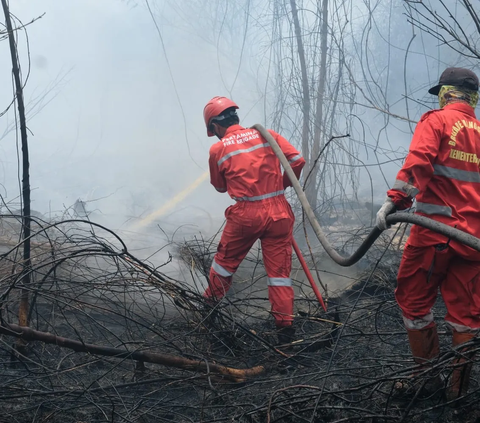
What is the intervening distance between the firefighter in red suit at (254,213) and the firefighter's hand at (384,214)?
137 cm

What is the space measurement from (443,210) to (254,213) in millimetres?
1554

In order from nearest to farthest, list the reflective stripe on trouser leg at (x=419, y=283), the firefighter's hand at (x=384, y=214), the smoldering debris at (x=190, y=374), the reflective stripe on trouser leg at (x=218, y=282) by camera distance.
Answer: the smoldering debris at (x=190, y=374), the firefighter's hand at (x=384, y=214), the reflective stripe on trouser leg at (x=419, y=283), the reflective stripe on trouser leg at (x=218, y=282)

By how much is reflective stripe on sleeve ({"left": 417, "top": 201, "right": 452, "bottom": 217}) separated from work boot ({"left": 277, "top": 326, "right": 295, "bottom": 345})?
4.67ft

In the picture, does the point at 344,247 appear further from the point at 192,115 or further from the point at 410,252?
the point at 192,115

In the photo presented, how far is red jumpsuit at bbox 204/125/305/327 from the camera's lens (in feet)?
12.4

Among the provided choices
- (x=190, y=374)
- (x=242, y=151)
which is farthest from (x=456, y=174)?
(x=190, y=374)

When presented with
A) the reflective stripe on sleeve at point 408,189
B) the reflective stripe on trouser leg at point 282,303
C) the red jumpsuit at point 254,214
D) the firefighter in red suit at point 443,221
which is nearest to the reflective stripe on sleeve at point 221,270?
the red jumpsuit at point 254,214

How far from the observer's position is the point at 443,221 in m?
2.57

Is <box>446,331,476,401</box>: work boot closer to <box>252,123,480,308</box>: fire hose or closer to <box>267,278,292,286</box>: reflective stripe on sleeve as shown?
<box>252,123,480,308</box>: fire hose

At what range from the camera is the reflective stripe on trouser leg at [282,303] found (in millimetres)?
3646

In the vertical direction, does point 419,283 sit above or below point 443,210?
below

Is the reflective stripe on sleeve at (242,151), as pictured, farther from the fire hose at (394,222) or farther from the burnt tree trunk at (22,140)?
the burnt tree trunk at (22,140)

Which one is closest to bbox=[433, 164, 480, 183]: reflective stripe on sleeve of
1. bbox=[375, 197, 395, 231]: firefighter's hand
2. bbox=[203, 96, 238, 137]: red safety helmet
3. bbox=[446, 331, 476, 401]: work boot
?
bbox=[375, 197, 395, 231]: firefighter's hand

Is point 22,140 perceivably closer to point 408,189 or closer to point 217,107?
point 217,107
